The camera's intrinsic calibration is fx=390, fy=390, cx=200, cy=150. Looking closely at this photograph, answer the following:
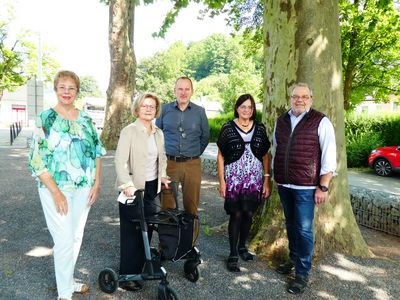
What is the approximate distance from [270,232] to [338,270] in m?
0.91

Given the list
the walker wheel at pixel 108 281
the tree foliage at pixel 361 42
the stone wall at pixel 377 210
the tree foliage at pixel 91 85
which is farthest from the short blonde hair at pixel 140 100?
the tree foliage at pixel 91 85

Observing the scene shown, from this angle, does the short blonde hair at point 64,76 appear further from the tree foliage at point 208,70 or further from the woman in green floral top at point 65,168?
the tree foliage at point 208,70

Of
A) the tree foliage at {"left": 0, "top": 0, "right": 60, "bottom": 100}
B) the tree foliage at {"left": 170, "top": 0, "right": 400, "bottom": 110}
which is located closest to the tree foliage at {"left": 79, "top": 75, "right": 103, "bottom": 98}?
the tree foliage at {"left": 0, "top": 0, "right": 60, "bottom": 100}

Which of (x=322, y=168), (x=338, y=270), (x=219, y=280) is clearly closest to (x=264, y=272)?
(x=219, y=280)

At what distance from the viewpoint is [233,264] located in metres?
4.45

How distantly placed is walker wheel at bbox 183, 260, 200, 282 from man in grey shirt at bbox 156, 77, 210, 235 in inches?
28.3

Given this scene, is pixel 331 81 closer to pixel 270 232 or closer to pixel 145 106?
pixel 270 232

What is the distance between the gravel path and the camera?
3.89 m

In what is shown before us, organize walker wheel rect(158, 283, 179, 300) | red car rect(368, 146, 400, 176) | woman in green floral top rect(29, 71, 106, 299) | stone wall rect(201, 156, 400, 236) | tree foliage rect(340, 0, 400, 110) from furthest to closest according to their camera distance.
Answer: tree foliage rect(340, 0, 400, 110)
red car rect(368, 146, 400, 176)
stone wall rect(201, 156, 400, 236)
walker wheel rect(158, 283, 179, 300)
woman in green floral top rect(29, 71, 106, 299)

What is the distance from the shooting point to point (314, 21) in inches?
188

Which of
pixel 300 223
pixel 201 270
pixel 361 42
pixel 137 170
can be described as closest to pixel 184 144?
pixel 137 170

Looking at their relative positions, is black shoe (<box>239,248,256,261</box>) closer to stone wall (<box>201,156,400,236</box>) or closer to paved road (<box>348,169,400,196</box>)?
stone wall (<box>201,156,400,236</box>)

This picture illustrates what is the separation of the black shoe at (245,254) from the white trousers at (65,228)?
205cm

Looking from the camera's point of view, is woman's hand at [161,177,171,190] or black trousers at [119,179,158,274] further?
woman's hand at [161,177,171,190]
